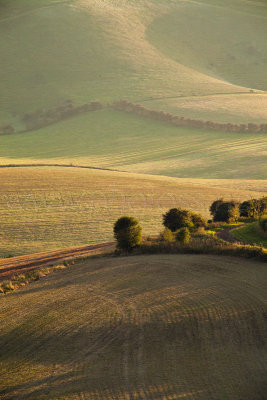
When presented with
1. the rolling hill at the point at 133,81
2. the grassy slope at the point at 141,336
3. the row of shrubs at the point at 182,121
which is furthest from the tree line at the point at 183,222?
the row of shrubs at the point at 182,121

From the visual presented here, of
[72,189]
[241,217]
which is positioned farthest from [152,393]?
[72,189]

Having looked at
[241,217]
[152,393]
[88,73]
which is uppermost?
[88,73]

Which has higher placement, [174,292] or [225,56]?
[225,56]

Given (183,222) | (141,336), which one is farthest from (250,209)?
(141,336)

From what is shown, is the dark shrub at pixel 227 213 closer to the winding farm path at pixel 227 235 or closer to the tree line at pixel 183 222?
the tree line at pixel 183 222

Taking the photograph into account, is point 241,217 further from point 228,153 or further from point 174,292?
point 228,153

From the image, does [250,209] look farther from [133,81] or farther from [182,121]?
[133,81]
